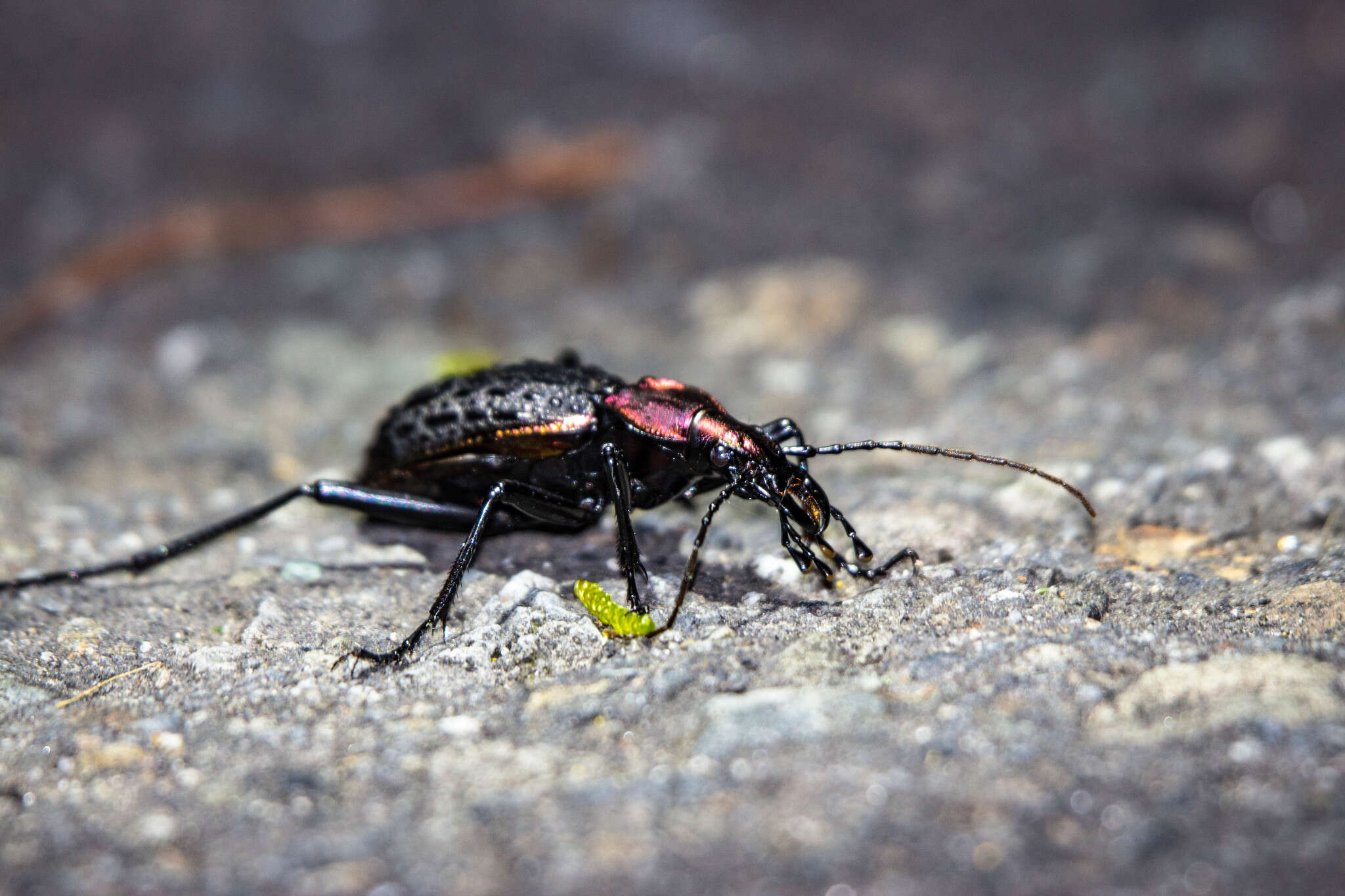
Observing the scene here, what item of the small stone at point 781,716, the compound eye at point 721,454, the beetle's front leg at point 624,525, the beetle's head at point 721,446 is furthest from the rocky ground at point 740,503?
the compound eye at point 721,454

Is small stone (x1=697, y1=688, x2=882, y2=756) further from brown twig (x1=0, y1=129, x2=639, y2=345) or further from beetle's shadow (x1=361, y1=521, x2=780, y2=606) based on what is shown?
brown twig (x1=0, y1=129, x2=639, y2=345)

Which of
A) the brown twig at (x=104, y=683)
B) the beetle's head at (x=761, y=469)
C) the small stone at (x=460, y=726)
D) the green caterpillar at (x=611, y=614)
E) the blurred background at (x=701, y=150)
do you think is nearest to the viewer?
the small stone at (x=460, y=726)

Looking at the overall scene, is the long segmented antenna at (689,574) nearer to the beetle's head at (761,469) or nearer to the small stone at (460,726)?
the beetle's head at (761,469)

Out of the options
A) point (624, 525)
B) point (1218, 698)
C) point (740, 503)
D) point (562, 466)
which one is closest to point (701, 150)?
point (740, 503)

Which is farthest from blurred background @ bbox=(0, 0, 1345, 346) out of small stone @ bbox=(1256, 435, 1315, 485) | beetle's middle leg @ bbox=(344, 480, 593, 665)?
beetle's middle leg @ bbox=(344, 480, 593, 665)

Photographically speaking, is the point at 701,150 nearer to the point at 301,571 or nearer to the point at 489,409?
the point at 489,409

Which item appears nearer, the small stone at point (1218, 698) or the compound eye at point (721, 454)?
the small stone at point (1218, 698)
